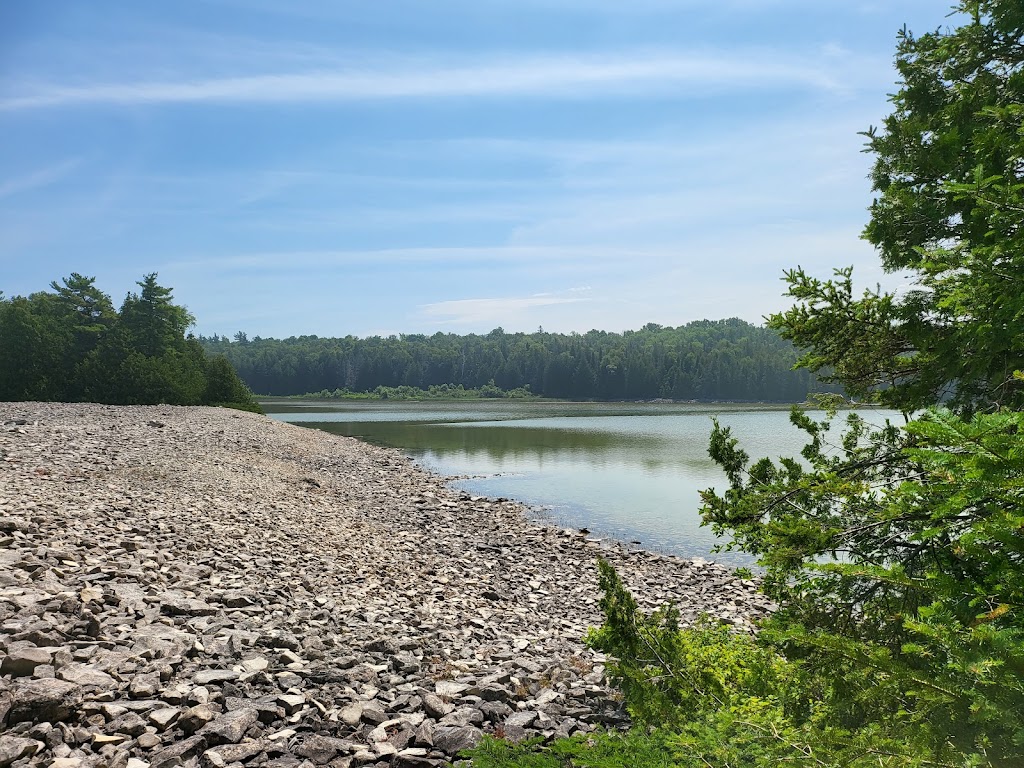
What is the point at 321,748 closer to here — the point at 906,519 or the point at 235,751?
the point at 235,751

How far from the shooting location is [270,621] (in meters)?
7.75

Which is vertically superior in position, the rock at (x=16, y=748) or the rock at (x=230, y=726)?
the rock at (x=16, y=748)

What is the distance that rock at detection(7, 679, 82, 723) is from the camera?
4777mm

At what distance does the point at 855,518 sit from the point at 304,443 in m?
32.2

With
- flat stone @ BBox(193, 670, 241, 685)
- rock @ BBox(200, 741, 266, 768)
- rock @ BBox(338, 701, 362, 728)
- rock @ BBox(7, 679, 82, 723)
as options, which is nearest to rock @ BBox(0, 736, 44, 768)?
rock @ BBox(7, 679, 82, 723)

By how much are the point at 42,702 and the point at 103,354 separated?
5256 cm

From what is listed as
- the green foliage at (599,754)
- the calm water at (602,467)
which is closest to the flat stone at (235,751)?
the green foliage at (599,754)

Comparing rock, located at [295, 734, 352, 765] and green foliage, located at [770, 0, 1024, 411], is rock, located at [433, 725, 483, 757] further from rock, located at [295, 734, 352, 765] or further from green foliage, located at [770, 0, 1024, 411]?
green foliage, located at [770, 0, 1024, 411]

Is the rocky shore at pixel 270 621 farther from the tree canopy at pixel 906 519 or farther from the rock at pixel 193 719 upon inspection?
the tree canopy at pixel 906 519

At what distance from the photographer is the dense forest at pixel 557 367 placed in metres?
122

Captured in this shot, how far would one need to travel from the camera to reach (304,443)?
3375 centimetres

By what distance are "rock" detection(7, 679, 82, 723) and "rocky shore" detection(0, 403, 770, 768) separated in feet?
0.05

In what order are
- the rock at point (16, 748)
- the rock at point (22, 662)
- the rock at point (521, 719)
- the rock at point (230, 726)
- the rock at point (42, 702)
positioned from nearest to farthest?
the rock at point (16, 748)
the rock at point (42, 702)
the rock at point (230, 726)
the rock at point (22, 662)
the rock at point (521, 719)

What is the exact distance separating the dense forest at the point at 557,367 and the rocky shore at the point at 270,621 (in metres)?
108
